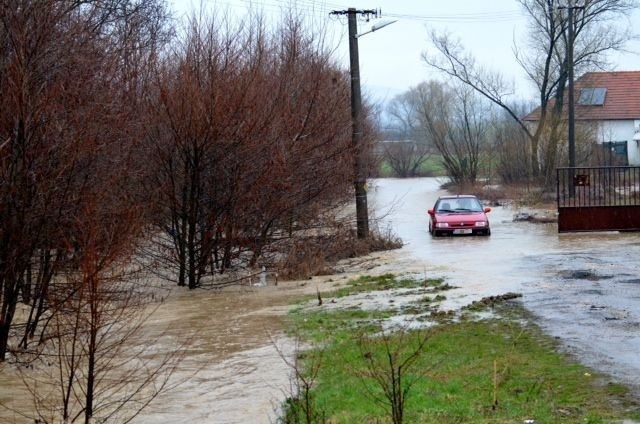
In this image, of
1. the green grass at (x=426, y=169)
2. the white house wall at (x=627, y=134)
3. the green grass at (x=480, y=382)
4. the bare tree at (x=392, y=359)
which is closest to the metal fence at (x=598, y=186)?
the green grass at (x=480, y=382)

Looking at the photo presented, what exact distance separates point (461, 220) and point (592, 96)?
33.0 metres

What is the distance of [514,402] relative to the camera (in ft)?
26.9

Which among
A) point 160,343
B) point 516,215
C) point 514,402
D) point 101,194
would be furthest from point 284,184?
point 516,215

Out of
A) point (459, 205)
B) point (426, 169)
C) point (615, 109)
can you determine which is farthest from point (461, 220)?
point (426, 169)

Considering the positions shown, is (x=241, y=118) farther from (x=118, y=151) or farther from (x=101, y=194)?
(x=101, y=194)

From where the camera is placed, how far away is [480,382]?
9148 millimetres

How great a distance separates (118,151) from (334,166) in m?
8.13

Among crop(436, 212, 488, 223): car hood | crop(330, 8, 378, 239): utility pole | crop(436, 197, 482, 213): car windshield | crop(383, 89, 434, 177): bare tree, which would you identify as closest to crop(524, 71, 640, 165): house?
crop(383, 89, 434, 177): bare tree

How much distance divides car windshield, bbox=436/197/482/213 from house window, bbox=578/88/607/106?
27.4m

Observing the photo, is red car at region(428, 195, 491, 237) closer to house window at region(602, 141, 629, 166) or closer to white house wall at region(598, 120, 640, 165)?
house window at region(602, 141, 629, 166)

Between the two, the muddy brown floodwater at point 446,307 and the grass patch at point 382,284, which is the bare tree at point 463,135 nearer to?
the muddy brown floodwater at point 446,307

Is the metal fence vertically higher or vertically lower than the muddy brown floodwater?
higher

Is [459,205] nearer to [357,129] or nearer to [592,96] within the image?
[357,129]

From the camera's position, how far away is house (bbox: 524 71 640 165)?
195ft
